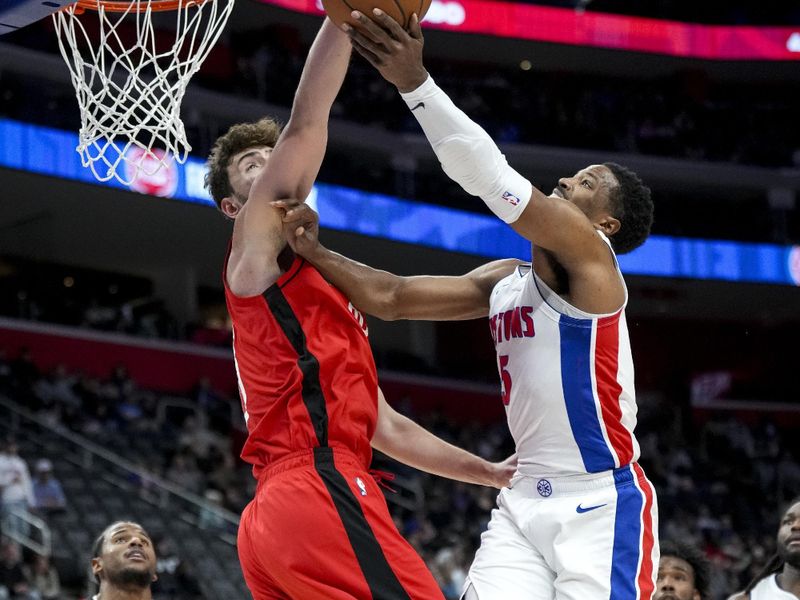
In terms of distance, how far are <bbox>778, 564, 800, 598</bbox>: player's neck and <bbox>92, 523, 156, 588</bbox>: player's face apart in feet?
9.88

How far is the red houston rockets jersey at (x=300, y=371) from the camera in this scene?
371 cm

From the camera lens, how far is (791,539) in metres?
5.76

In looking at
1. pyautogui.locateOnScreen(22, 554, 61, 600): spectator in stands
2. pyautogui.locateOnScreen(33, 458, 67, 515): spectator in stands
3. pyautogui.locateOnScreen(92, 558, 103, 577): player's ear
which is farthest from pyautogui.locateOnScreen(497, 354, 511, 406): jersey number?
pyautogui.locateOnScreen(33, 458, 67, 515): spectator in stands

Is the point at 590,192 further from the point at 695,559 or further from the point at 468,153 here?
the point at 695,559

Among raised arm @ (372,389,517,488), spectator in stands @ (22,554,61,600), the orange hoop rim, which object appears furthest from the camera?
spectator in stands @ (22,554,61,600)

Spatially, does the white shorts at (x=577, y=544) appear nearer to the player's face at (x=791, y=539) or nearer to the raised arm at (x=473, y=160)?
the raised arm at (x=473, y=160)

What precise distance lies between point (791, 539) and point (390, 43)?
345 cm

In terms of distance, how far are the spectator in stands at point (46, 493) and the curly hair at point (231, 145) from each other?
876 centimetres

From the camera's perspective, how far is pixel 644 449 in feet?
69.1

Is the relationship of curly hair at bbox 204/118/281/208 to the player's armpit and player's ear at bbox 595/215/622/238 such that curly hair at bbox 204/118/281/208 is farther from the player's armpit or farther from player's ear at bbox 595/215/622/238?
player's ear at bbox 595/215/622/238

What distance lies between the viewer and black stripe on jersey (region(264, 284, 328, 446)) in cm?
369

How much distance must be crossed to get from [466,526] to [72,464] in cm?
501

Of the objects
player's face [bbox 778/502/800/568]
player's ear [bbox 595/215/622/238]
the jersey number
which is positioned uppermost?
player's ear [bbox 595/215/622/238]

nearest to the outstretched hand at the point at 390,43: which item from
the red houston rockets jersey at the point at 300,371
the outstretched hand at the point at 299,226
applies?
the outstretched hand at the point at 299,226
